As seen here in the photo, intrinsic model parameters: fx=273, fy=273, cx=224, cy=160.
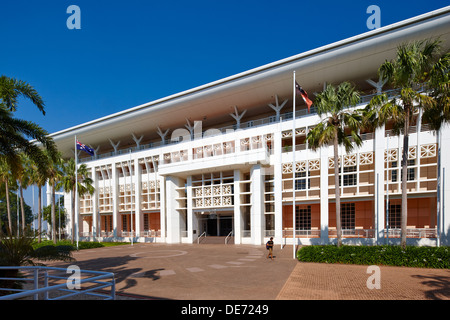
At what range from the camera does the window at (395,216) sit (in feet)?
82.3

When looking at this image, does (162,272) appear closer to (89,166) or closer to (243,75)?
(243,75)

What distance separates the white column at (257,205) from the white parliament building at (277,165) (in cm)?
10

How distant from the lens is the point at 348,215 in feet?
92.2

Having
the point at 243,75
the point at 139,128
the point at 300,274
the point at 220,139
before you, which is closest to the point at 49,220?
the point at 139,128

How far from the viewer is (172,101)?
33781mm

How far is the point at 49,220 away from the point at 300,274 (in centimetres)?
5243

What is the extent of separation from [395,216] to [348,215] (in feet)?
13.8

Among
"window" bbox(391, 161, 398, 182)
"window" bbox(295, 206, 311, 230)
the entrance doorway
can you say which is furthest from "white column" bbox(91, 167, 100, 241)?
"window" bbox(391, 161, 398, 182)

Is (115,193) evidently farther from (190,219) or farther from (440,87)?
(440,87)

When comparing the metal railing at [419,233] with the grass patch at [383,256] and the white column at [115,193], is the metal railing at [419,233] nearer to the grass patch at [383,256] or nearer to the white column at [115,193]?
the grass patch at [383,256]

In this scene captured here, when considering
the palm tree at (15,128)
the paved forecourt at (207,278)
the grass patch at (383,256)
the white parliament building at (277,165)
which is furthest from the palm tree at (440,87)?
the palm tree at (15,128)

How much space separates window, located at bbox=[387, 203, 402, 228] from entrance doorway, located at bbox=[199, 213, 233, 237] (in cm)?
1678

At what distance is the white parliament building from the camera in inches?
895

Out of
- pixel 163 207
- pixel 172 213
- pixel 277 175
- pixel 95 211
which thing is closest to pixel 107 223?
pixel 95 211
